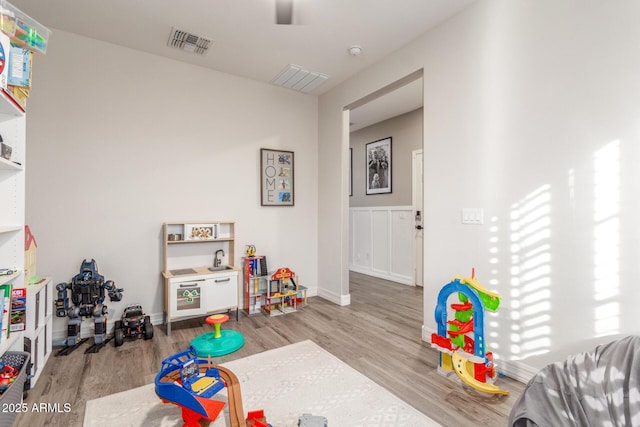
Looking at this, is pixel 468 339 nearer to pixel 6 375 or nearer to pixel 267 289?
pixel 267 289

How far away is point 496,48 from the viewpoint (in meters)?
2.31

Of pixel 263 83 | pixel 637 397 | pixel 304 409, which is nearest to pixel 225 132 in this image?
pixel 263 83

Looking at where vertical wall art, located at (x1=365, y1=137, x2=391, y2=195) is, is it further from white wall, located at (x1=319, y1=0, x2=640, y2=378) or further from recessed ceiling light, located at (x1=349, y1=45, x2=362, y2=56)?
white wall, located at (x1=319, y1=0, x2=640, y2=378)

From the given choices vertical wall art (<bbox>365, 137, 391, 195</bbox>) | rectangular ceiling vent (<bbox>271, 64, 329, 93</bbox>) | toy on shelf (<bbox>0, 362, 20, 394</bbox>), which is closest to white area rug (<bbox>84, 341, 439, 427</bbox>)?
toy on shelf (<bbox>0, 362, 20, 394</bbox>)

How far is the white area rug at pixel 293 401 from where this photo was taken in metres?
1.71

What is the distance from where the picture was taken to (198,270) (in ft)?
10.9

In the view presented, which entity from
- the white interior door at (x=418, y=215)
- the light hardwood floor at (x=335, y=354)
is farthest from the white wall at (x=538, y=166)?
the white interior door at (x=418, y=215)

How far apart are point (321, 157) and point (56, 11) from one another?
2.88m

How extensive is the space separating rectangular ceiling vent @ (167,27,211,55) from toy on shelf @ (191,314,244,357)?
2516mm

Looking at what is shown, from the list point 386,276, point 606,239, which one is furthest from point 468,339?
point 386,276

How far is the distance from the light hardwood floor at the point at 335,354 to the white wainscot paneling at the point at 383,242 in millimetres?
1293

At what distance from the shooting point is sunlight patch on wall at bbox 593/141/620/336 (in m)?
1.76

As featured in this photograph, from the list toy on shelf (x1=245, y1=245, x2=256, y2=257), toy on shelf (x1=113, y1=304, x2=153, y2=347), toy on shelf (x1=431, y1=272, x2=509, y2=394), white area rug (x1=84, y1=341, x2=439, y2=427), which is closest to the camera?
white area rug (x1=84, y1=341, x2=439, y2=427)

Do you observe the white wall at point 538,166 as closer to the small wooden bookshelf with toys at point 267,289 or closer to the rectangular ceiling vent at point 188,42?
the small wooden bookshelf with toys at point 267,289
